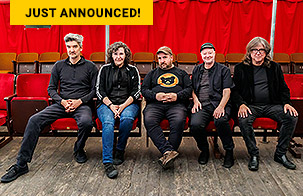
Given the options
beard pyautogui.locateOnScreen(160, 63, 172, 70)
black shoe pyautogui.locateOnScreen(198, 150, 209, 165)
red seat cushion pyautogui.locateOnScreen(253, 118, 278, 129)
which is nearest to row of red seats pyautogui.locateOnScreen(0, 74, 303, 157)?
red seat cushion pyautogui.locateOnScreen(253, 118, 278, 129)

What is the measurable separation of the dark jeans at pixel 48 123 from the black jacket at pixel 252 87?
1432 mm

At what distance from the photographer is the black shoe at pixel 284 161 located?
228 centimetres

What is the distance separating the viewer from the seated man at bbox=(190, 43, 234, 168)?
7.65 feet

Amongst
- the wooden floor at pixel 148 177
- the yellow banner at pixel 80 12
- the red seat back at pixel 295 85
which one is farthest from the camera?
the yellow banner at pixel 80 12

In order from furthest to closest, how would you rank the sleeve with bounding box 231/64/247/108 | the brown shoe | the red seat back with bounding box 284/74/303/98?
1. the red seat back with bounding box 284/74/303/98
2. the sleeve with bounding box 231/64/247/108
3. the brown shoe

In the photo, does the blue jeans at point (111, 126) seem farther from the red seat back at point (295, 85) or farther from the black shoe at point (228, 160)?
the red seat back at point (295, 85)

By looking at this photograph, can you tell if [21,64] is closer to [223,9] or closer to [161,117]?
[161,117]

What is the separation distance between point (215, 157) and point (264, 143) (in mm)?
776

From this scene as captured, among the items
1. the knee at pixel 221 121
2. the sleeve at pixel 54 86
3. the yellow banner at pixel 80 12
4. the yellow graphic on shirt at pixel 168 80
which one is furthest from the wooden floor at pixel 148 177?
the yellow banner at pixel 80 12

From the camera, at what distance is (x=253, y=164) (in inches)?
89.4

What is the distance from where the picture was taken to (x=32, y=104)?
2.53 m

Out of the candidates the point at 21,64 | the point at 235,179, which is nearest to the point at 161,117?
the point at 235,179

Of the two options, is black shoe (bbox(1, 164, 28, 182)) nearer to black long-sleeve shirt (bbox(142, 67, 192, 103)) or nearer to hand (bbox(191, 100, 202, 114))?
black long-sleeve shirt (bbox(142, 67, 192, 103))

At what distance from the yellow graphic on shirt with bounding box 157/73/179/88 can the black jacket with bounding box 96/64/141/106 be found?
0.76ft
